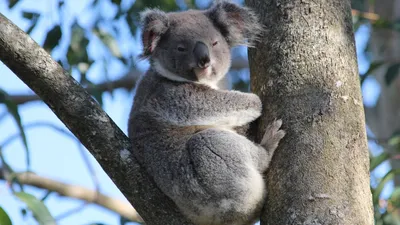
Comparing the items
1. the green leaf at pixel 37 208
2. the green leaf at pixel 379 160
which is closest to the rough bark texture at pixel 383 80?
the green leaf at pixel 379 160

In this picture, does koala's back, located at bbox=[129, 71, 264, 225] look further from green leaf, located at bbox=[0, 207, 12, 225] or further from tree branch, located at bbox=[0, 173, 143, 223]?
tree branch, located at bbox=[0, 173, 143, 223]

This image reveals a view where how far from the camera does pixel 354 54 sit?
2.48m

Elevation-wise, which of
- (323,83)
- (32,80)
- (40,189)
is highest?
(32,80)

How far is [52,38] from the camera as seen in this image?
395cm

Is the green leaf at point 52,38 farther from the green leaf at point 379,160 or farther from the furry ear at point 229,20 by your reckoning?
the green leaf at point 379,160

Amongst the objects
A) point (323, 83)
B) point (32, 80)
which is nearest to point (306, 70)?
point (323, 83)

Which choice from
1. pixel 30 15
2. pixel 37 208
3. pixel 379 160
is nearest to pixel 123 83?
pixel 30 15

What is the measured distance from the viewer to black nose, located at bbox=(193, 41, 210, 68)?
2.81 meters

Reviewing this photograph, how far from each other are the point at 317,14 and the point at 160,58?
83 centimetres

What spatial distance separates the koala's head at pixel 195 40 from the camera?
2.88 metres

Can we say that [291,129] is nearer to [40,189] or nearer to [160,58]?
[160,58]

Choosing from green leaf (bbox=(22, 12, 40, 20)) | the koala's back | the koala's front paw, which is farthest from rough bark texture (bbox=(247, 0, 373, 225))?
green leaf (bbox=(22, 12, 40, 20))

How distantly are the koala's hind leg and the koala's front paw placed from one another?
0.10 metres

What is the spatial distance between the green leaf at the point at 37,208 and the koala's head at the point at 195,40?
823mm
